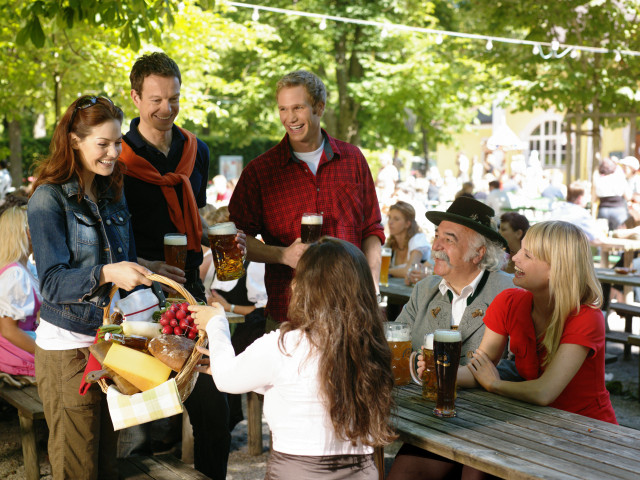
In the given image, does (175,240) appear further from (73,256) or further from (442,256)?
(442,256)

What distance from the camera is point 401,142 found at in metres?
20.1

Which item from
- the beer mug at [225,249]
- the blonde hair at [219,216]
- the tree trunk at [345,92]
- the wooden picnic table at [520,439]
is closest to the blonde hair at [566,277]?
the wooden picnic table at [520,439]

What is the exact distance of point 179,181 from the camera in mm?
3260

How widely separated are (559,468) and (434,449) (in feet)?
1.24

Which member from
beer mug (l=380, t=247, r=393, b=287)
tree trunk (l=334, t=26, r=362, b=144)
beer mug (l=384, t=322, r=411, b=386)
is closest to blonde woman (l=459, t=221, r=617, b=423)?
beer mug (l=384, t=322, r=411, b=386)

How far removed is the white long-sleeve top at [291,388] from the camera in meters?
2.17

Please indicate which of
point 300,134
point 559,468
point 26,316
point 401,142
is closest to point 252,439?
point 26,316

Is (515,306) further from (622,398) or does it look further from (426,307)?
(622,398)

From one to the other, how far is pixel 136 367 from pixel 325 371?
61 cm

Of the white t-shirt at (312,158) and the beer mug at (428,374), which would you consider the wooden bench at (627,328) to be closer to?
the white t-shirt at (312,158)

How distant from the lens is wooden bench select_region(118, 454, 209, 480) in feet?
10.2

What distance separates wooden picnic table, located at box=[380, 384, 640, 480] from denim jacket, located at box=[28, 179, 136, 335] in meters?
1.07

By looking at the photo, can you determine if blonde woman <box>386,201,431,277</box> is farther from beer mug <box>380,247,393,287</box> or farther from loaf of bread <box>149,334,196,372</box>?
loaf of bread <box>149,334,196,372</box>

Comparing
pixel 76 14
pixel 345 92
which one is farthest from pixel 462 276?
pixel 345 92
